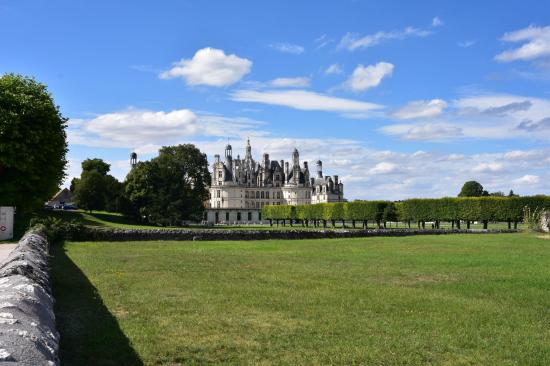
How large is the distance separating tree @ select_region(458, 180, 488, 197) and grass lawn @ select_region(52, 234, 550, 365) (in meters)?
118

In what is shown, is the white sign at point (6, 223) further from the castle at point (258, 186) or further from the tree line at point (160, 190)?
the castle at point (258, 186)

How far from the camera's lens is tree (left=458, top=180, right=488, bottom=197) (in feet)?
427

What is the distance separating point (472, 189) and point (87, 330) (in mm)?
131519

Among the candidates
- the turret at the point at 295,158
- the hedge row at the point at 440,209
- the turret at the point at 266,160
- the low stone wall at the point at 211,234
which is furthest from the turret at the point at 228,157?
the low stone wall at the point at 211,234

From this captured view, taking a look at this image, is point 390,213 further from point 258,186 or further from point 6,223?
point 258,186

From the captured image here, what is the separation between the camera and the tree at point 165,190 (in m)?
78.5

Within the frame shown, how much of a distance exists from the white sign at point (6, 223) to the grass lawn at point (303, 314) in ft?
54.6

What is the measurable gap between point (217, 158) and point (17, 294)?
15883 cm

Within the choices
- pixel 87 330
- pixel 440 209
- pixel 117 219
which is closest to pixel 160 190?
pixel 117 219

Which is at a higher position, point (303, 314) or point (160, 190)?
point (160, 190)

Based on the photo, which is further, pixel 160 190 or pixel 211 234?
pixel 160 190

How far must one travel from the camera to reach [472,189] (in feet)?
430

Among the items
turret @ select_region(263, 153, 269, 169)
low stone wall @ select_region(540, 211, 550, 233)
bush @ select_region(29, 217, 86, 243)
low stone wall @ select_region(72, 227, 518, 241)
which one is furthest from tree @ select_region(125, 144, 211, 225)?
turret @ select_region(263, 153, 269, 169)

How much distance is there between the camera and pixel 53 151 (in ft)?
135
